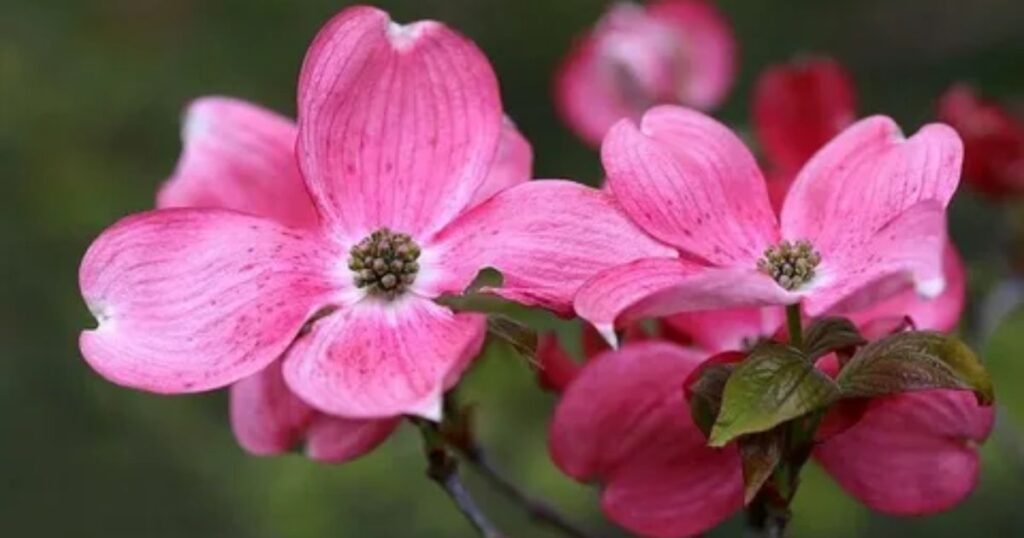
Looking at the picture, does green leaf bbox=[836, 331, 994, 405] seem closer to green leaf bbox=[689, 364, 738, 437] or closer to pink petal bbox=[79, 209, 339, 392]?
green leaf bbox=[689, 364, 738, 437]

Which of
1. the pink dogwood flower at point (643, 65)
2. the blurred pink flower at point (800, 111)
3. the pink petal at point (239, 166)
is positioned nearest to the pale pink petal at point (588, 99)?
the pink dogwood flower at point (643, 65)

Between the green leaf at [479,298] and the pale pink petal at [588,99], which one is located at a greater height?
the green leaf at [479,298]

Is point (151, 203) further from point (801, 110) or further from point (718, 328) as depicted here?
point (718, 328)

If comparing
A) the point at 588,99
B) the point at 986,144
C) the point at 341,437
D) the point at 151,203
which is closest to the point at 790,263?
the point at 341,437

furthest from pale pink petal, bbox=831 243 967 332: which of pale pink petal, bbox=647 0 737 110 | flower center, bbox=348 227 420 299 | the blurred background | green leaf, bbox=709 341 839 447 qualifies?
pale pink petal, bbox=647 0 737 110

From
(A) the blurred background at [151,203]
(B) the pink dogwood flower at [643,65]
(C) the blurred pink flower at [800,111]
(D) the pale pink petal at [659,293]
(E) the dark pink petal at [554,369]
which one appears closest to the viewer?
(D) the pale pink petal at [659,293]

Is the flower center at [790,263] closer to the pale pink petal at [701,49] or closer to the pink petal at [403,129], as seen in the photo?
the pink petal at [403,129]

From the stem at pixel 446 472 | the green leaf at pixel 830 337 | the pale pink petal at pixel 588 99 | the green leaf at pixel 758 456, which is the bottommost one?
the pale pink petal at pixel 588 99
